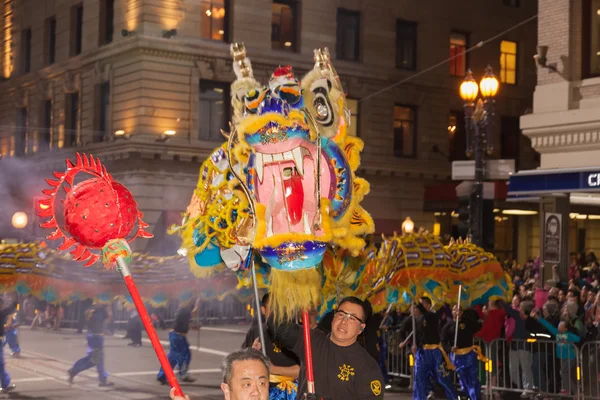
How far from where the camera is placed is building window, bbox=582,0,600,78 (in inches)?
741

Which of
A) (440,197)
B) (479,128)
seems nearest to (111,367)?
(479,128)

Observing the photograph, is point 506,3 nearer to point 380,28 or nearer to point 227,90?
point 380,28

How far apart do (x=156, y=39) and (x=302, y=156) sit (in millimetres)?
23425

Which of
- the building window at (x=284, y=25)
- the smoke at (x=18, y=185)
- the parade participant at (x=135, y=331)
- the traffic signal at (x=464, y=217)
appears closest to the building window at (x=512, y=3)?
the building window at (x=284, y=25)

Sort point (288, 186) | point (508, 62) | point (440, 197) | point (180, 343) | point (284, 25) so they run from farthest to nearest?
point (508, 62) → point (440, 197) → point (284, 25) → point (180, 343) → point (288, 186)

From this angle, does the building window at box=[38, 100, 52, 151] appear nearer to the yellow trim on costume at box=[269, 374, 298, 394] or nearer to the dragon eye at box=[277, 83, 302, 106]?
the yellow trim on costume at box=[269, 374, 298, 394]

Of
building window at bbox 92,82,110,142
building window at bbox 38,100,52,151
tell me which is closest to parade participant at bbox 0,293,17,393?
building window at bbox 92,82,110,142

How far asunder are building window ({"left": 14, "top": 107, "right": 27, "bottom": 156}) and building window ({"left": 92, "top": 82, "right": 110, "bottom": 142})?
4988 millimetres

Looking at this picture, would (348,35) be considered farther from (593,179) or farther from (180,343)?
(180,343)

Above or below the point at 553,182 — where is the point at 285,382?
below

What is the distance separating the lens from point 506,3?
37375 mm

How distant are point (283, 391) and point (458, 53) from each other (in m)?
29.7

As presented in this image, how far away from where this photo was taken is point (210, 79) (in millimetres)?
30703

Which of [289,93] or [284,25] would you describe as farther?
[284,25]
